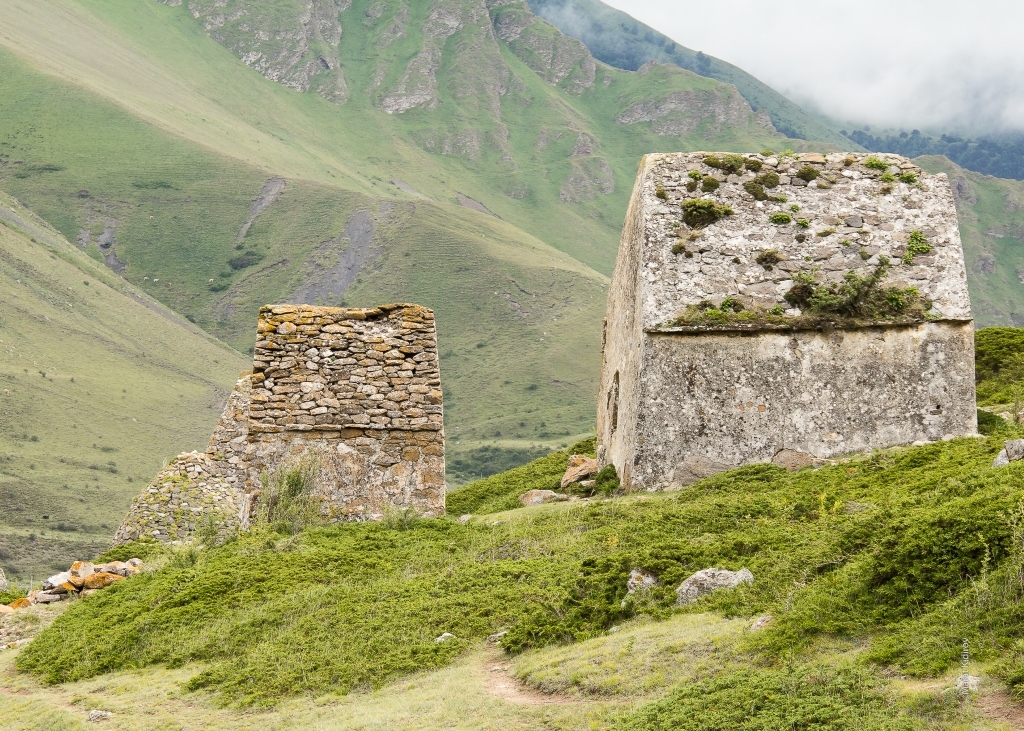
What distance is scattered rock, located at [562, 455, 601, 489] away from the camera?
2152 centimetres

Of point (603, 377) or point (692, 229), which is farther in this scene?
point (603, 377)

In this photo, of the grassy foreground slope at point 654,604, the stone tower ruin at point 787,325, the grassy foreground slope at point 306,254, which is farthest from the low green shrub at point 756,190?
the grassy foreground slope at point 306,254

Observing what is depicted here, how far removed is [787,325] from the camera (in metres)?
18.7

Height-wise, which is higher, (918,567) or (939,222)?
(939,222)

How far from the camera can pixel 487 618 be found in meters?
11.3

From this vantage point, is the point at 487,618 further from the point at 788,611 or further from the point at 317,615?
the point at 788,611

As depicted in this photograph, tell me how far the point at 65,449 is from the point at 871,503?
89.0 metres

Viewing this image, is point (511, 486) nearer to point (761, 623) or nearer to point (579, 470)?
point (579, 470)

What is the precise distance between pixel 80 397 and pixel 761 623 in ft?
331

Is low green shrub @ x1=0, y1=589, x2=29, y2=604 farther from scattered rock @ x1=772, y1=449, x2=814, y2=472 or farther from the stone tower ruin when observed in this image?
scattered rock @ x1=772, y1=449, x2=814, y2=472

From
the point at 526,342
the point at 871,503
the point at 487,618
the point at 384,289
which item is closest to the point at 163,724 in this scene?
the point at 487,618

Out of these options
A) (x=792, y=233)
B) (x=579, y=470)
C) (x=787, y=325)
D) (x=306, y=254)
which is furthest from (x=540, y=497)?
(x=306, y=254)

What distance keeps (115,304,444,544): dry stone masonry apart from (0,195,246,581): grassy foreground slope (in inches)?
1937

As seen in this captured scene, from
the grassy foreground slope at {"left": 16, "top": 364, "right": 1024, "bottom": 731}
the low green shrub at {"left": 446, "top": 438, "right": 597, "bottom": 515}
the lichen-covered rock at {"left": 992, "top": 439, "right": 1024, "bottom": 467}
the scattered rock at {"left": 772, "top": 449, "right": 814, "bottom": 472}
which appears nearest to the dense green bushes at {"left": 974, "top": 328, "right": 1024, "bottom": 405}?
the grassy foreground slope at {"left": 16, "top": 364, "right": 1024, "bottom": 731}
